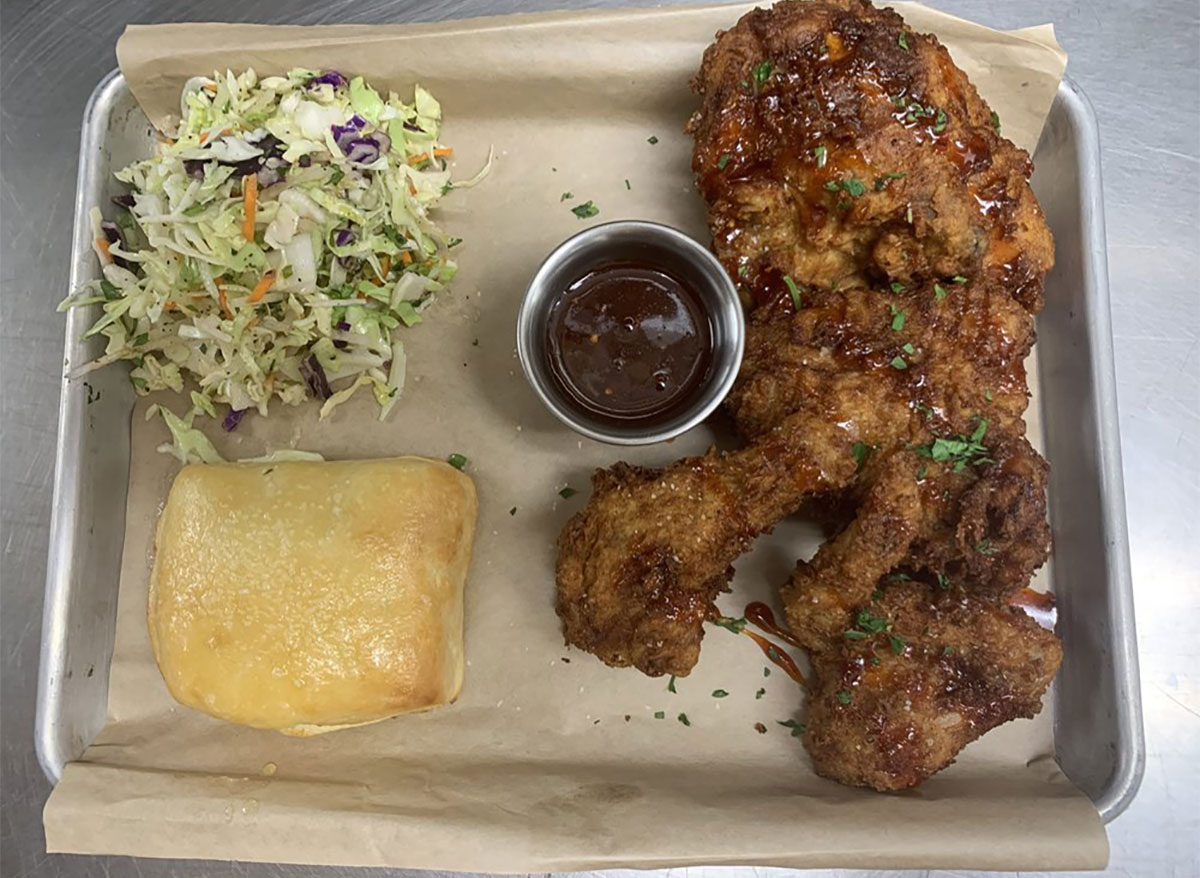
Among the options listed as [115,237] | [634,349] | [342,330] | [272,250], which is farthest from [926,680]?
[115,237]

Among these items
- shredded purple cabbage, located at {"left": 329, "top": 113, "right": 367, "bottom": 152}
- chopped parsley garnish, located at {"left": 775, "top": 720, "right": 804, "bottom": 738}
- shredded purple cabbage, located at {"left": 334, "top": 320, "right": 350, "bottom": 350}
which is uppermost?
shredded purple cabbage, located at {"left": 329, "top": 113, "right": 367, "bottom": 152}

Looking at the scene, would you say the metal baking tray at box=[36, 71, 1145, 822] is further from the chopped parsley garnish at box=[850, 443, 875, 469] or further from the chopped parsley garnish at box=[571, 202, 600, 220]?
the chopped parsley garnish at box=[571, 202, 600, 220]

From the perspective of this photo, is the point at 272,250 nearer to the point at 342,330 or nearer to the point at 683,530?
the point at 342,330

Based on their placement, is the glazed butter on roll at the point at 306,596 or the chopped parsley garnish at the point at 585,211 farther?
the chopped parsley garnish at the point at 585,211

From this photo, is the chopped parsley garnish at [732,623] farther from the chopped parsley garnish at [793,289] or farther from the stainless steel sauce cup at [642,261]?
the chopped parsley garnish at [793,289]

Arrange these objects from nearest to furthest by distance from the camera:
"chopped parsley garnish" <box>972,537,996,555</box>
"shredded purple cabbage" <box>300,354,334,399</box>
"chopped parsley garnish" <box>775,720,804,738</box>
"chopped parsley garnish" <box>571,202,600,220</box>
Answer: "chopped parsley garnish" <box>972,537,996,555</box>, "chopped parsley garnish" <box>775,720,804,738</box>, "shredded purple cabbage" <box>300,354,334,399</box>, "chopped parsley garnish" <box>571,202,600,220</box>

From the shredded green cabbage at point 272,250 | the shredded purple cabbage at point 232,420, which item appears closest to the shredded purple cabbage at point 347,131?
the shredded green cabbage at point 272,250

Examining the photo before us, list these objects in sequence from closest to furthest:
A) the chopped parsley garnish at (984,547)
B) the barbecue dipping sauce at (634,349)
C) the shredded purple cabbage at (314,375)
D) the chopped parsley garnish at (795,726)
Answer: the chopped parsley garnish at (984,547) < the barbecue dipping sauce at (634,349) < the chopped parsley garnish at (795,726) < the shredded purple cabbage at (314,375)

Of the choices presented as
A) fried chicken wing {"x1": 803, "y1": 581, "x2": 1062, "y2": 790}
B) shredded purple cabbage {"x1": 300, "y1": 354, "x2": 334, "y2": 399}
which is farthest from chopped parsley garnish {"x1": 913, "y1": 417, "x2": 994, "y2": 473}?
shredded purple cabbage {"x1": 300, "y1": 354, "x2": 334, "y2": 399}
